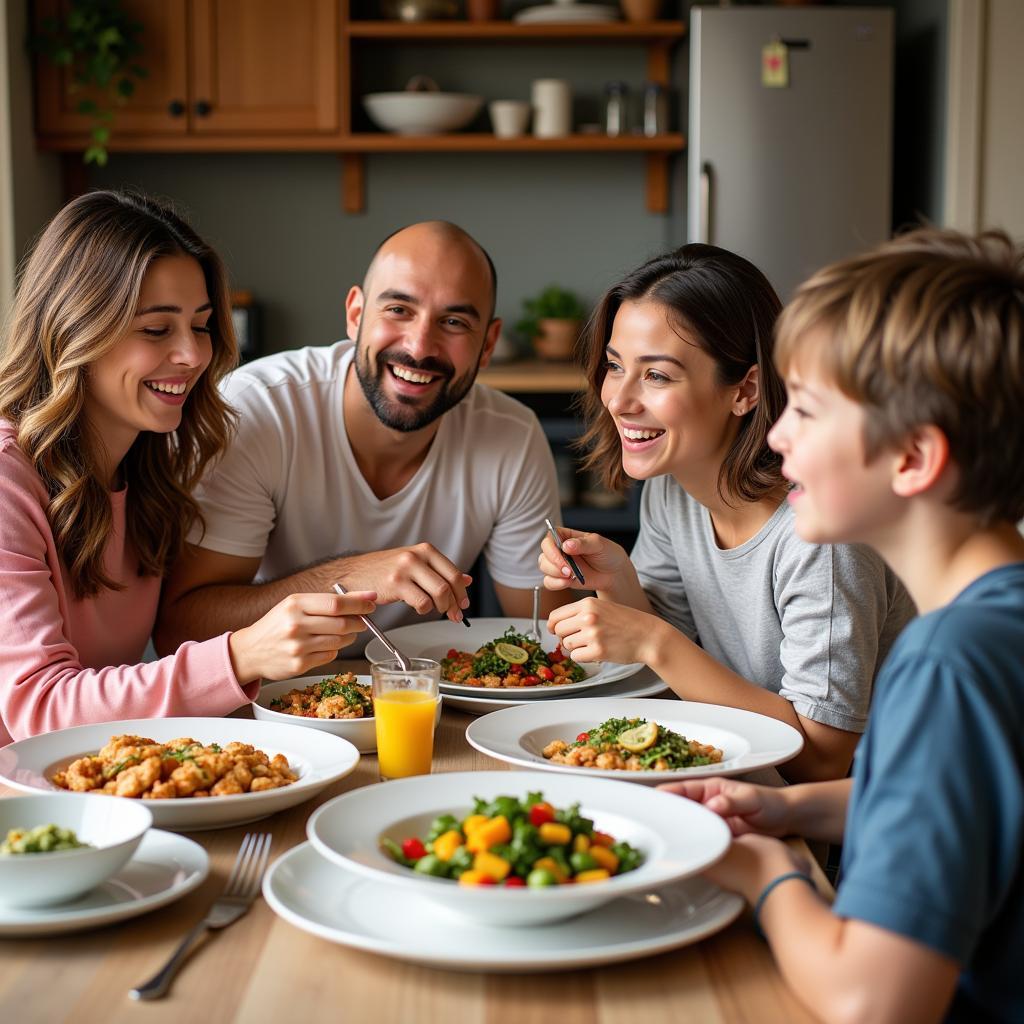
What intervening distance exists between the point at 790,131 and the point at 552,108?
887 millimetres

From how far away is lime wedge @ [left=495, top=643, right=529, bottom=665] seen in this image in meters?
1.82

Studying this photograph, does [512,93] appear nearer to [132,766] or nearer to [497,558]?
[497,558]

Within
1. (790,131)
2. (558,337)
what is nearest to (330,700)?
(790,131)

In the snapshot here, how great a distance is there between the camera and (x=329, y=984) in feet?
3.12

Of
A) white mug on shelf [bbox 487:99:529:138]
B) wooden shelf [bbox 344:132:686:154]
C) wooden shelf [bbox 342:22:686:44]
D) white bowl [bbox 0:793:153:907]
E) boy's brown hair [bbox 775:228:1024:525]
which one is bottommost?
white bowl [bbox 0:793:153:907]

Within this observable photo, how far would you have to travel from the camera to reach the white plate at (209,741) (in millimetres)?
1219

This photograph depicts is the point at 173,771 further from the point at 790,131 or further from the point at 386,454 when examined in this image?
the point at 790,131

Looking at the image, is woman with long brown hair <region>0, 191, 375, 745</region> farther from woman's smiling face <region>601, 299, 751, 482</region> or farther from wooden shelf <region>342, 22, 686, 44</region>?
wooden shelf <region>342, 22, 686, 44</region>

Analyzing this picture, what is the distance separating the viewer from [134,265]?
1.79m

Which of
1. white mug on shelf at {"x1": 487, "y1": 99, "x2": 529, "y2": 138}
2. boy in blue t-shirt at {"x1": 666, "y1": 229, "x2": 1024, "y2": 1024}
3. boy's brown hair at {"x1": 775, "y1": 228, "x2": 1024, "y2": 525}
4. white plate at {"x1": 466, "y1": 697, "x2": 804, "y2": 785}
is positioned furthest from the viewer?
white mug on shelf at {"x1": 487, "y1": 99, "x2": 529, "y2": 138}

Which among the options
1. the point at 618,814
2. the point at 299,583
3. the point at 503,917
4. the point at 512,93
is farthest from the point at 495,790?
the point at 512,93

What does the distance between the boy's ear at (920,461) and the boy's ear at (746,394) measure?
0.91 metres

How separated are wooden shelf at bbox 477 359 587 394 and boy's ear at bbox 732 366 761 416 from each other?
6.96ft

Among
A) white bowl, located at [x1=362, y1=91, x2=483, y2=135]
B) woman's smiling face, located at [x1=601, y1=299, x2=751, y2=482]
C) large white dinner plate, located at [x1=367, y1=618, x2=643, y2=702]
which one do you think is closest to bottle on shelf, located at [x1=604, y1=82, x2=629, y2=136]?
white bowl, located at [x1=362, y1=91, x2=483, y2=135]
